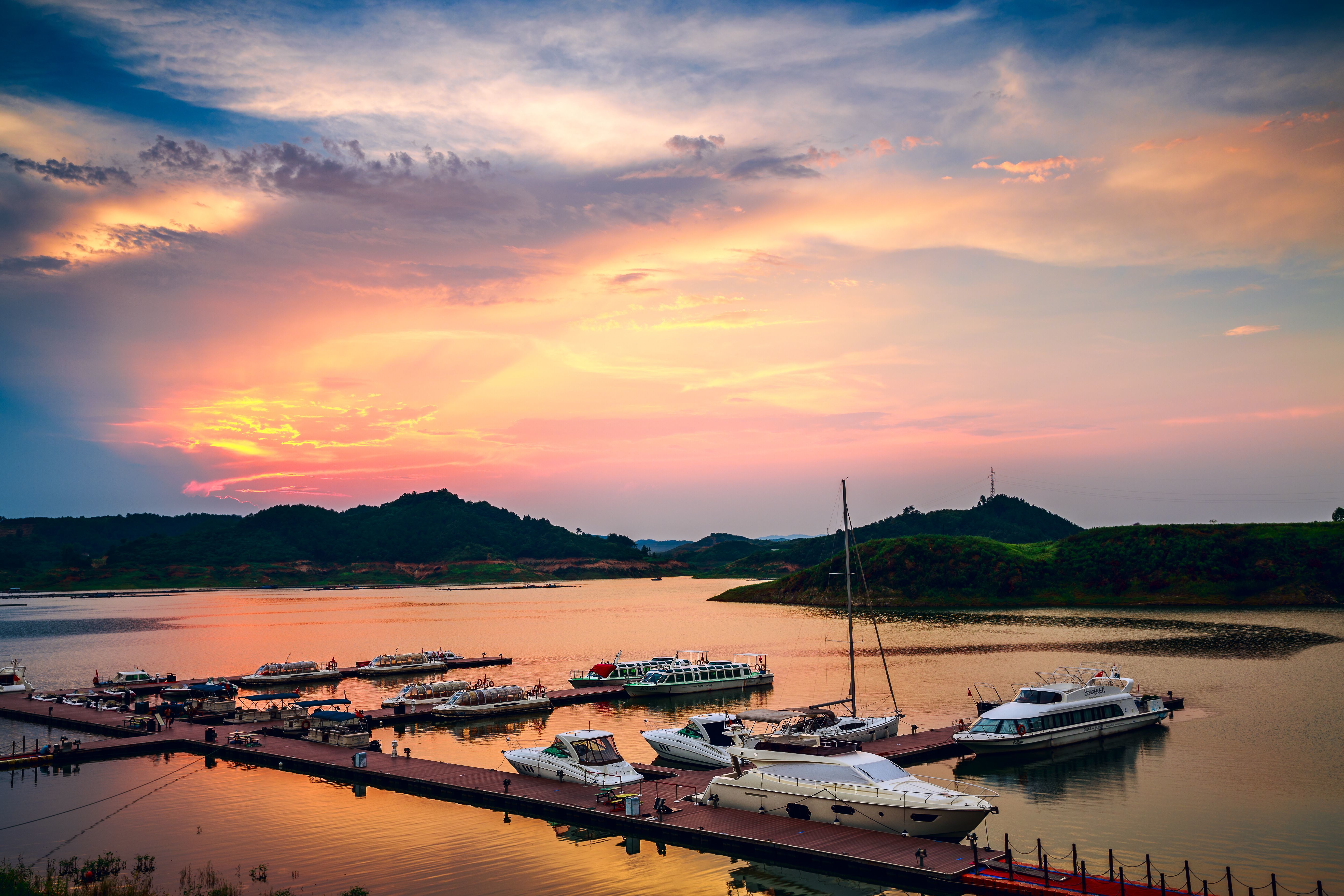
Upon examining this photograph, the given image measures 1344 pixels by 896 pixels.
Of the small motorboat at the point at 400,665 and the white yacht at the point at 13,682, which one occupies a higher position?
the white yacht at the point at 13,682

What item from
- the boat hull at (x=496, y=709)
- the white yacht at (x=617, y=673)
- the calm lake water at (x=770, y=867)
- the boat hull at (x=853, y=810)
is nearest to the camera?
the boat hull at (x=853, y=810)

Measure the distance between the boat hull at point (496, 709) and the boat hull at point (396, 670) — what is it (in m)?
33.4

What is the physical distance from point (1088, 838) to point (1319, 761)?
21.6m

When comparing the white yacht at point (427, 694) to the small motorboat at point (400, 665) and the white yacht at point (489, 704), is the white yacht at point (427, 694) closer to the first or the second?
the white yacht at point (489, 704)

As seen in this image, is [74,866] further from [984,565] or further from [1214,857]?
[984,565]

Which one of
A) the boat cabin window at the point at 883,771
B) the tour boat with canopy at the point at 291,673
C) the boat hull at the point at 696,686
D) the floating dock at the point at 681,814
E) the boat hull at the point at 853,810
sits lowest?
the boat hull at the point at 696,686

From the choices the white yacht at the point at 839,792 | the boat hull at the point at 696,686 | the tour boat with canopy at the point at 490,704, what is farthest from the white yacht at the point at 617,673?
the white yacht at the point at 839,792

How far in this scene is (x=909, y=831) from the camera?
1268 inches

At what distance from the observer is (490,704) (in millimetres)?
67688

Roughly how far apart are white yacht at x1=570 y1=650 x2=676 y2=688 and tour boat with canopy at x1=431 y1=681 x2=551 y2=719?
37.3 ft

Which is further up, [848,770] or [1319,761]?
[848,770]

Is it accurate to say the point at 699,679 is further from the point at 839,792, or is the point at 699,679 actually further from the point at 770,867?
the point at 770,867

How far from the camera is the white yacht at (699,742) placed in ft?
153

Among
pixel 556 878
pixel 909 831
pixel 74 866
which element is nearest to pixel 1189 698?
pixel 909 831
